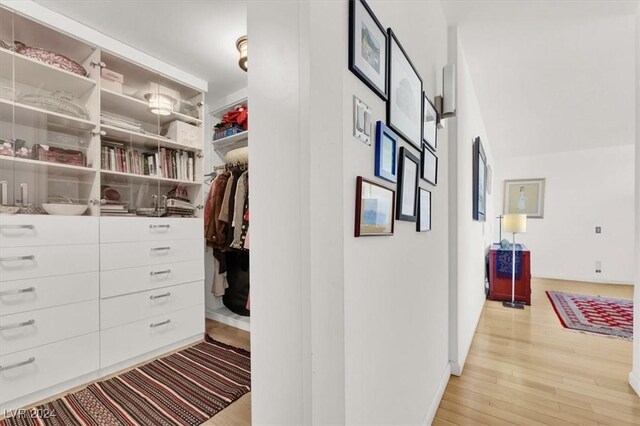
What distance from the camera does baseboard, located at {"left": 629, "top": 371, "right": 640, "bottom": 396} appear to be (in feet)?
5.72

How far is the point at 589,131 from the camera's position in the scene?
13.1 feet

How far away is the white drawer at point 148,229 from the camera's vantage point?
6.38 ft

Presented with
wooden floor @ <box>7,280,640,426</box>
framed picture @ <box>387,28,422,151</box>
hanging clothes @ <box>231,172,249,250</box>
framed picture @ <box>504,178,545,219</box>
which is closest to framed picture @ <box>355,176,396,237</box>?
framed picture @ <box>387,28,422,151</box>

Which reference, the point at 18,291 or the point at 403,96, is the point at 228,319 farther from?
the point at 403,96

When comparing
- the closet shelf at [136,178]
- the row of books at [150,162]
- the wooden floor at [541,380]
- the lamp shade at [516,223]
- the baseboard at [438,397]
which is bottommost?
the wooden floor at [541,380]

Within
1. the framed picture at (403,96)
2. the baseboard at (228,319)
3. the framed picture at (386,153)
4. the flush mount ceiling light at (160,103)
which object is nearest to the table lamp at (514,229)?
the baseboard at (228,319)

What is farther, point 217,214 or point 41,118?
point 217,214

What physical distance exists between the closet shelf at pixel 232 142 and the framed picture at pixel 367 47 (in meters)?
1.90

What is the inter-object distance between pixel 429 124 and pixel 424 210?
46 centimetres

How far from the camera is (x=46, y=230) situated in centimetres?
168

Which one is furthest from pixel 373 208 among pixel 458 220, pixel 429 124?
pixel 458 220

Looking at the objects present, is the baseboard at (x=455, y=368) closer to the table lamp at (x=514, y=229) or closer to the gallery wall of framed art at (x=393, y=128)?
the gallery wall of framed art at (x=393, y=128)

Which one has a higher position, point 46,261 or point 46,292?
point 46,261

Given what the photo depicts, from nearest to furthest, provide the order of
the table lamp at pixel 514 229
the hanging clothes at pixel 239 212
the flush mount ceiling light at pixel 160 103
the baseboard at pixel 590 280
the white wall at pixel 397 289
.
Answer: the white wall at pixel 397 289
the flush mount ceiling light at pixel 160 103
the hanging clothes at pixel 239 212
the table lamp at pixel 514 229
the baseboard at pixel 590 280
